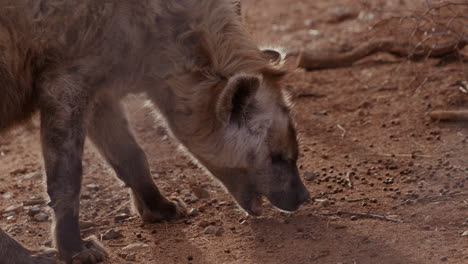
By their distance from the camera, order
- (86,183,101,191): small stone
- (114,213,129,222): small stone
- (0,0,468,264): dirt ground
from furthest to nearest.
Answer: (86,183,101,191): small stone
(114,213,129,222): small stone
(0,0,468,264): dirt ground

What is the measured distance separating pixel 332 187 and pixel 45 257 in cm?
202

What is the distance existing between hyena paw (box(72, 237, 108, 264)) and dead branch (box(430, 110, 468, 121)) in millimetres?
2946

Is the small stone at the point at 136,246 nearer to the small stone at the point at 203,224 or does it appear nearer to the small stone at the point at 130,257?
the small stone at the point at 130,257

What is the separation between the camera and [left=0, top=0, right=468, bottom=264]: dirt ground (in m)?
4.64

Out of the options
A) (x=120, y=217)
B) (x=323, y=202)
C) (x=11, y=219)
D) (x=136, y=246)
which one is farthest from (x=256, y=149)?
(x=11, y=219)

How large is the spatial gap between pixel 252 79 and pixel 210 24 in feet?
1.66

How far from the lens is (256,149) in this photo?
193 inches

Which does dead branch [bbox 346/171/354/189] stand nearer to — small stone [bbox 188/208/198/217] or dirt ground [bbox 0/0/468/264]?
dirt ground [bbox 0/0/468/264]

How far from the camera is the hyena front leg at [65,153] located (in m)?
4.58

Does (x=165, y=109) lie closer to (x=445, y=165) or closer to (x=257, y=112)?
(x=257, y=112)

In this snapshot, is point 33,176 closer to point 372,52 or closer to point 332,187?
point 332,187

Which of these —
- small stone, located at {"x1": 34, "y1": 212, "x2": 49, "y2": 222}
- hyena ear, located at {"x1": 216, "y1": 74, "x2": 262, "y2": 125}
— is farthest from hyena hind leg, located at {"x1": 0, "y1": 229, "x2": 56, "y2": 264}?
hyena ear, located at {"x1": 216, "y1": 74, "x2": 262, "y2": 125}

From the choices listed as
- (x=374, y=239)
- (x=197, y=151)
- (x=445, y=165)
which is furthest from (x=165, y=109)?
(x=445, y=165)

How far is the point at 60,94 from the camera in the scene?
15.0ft
